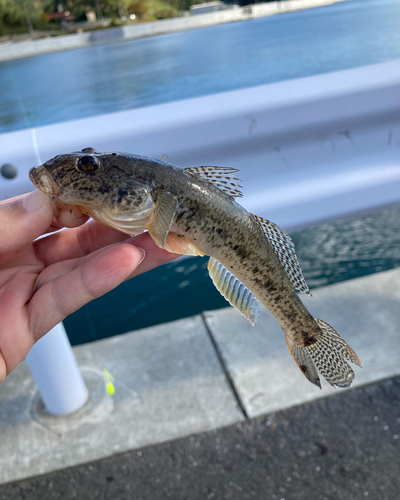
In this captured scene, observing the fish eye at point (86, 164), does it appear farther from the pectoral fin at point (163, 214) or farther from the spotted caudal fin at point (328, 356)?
the spotted caudal fin at point (328, 356)

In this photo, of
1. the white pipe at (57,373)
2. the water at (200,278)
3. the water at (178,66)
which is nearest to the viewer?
the white pipe at (57,373)

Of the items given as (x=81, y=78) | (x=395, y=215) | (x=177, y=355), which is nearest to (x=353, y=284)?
(x=395, y=215)

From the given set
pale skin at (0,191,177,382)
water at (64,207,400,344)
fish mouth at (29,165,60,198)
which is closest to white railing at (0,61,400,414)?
pale skin at (0,191,177,382)

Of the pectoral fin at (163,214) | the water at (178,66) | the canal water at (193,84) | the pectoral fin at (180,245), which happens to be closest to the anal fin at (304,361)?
the pectoral fin at (180,245)

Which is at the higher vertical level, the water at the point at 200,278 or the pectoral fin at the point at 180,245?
the pectoral fin at the point at 180,245

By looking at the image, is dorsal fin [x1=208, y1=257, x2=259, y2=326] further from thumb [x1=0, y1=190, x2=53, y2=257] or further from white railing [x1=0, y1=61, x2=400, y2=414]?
white railing [x1=0, y1=61, x2=400, y2=414]

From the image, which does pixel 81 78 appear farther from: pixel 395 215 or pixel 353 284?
pixel 395 215

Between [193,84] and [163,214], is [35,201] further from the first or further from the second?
[193,84]
